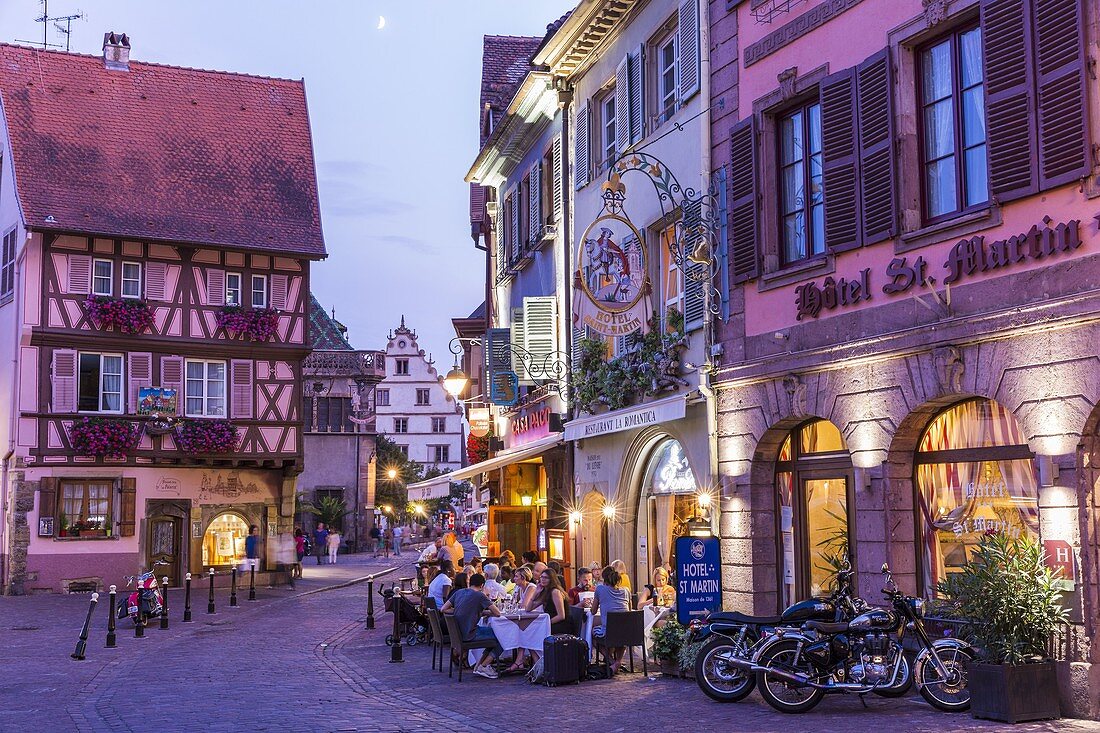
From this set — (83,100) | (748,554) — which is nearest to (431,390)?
(83,100)

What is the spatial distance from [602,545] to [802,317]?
329 inches

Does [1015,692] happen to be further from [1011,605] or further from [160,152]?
[160,152]

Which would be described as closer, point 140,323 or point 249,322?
point 140,323

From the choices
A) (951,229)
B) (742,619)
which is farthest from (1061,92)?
(742,619)

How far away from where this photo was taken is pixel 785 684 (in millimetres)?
11672

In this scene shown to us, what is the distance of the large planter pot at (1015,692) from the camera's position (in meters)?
10.3

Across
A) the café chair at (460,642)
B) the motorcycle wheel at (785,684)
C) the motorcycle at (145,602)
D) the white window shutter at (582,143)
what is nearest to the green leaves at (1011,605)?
the motorcycle wheel at (785,684)

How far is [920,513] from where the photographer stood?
1312 cm

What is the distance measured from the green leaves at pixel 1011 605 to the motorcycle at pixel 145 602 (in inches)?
602

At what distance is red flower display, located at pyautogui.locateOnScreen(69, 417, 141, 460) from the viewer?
30969 millimetres

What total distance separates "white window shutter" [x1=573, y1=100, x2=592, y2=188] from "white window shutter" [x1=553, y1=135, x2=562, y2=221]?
115 centimetres

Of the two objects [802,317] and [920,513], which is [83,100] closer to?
[802,317]

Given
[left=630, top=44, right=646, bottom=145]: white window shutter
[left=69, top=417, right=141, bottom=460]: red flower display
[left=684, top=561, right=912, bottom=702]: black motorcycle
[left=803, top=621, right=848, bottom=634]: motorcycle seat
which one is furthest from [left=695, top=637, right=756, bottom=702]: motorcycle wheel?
[left=69, top=417, right=141, bottom=460]: red flower display

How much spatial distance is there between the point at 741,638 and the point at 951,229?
419 centimetres
